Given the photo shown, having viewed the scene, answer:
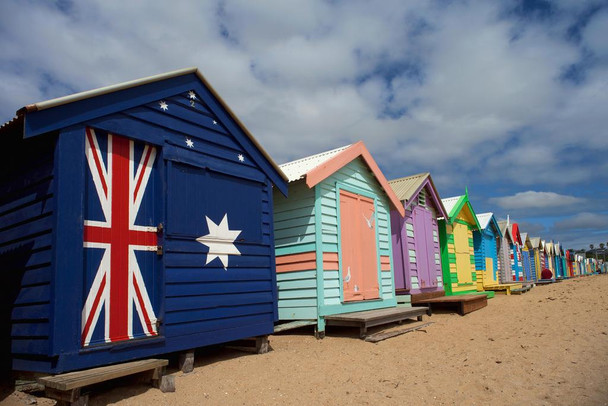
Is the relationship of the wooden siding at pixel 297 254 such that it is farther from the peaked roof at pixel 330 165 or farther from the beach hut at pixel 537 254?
the beach hut at pixel 537 254

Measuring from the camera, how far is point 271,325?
772 cm

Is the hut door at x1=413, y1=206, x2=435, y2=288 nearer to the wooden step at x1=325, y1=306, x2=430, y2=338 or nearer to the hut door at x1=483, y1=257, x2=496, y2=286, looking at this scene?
the wooden step at x1=325, y1=306, x2=430, y2=338

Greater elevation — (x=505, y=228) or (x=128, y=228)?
(x=505, y=228)

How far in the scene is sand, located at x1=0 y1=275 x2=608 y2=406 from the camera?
17.4ft

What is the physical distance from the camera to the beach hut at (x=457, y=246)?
17.2 meters

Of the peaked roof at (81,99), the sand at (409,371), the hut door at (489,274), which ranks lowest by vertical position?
the sand at (409,371)

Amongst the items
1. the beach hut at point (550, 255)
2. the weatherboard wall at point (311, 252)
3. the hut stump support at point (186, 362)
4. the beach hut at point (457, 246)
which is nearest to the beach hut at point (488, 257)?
the beach hut at point (457, 246)

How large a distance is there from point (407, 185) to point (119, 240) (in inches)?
436

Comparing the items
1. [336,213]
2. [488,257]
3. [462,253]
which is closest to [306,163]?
[336,213]

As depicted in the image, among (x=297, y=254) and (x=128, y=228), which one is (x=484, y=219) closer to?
(x=297, y=254)

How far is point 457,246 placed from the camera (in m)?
18.2

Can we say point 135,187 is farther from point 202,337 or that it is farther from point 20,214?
point 202,337

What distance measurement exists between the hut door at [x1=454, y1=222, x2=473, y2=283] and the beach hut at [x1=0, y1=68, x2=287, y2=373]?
41.0 ft

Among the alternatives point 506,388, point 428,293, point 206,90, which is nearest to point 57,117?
point 206,90
